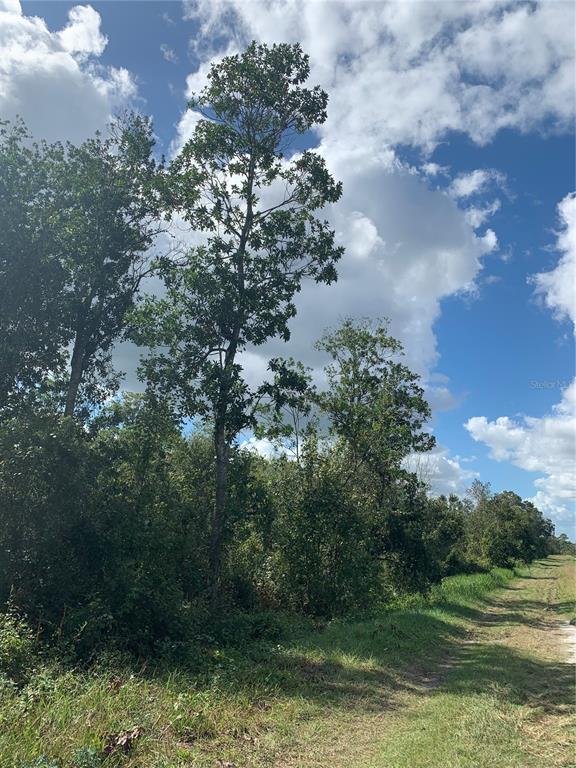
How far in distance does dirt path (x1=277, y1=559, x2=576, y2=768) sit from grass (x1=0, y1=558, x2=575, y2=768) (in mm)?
27

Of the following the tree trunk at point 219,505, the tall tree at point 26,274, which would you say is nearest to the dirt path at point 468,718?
the tree trunk at point 219,505

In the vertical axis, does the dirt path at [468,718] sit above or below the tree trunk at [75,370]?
below

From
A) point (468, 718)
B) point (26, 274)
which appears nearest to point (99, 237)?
point (26, 274)

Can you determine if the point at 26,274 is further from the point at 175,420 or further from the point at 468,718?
the point at 468,718

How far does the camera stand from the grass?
574 cm

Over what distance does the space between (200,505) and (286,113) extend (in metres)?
13.5

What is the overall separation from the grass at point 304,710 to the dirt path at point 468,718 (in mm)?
27

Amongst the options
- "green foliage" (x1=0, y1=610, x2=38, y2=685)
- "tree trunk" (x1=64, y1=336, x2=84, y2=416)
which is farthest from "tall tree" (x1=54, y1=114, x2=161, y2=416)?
"green foliage" (x1=0, y1=610, x2=38, y2=685)

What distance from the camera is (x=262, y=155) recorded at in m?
17.5

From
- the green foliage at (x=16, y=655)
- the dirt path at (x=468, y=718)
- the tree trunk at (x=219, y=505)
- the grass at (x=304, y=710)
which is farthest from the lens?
the tree trunk at (x=219, y=505)

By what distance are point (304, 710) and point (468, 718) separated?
2326mm

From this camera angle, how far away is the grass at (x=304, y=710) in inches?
226

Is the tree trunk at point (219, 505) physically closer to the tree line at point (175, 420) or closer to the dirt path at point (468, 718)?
the tree line at point (175, 420)

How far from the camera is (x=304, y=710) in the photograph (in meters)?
7.82
